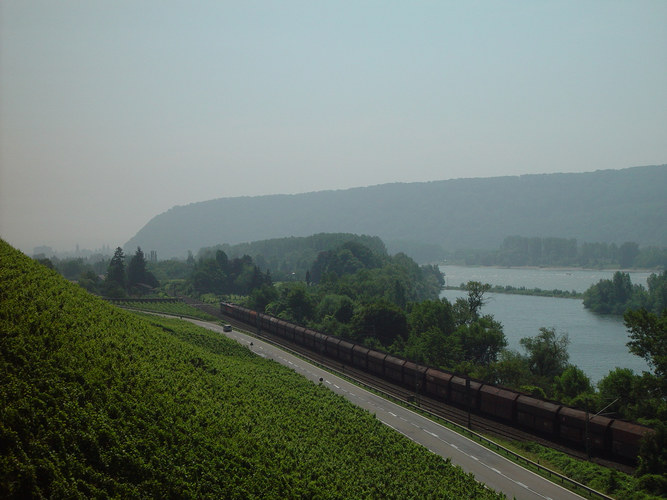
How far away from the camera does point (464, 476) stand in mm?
28750

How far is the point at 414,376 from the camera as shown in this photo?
50625 millimetres

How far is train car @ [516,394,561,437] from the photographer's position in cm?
3759

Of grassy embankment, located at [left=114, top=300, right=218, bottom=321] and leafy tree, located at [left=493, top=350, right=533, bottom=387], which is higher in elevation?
grassy embankment, located at [left=114, top=300, right=218, bottom=321]

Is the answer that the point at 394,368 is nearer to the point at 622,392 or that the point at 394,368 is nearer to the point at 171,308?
the point at 622,392

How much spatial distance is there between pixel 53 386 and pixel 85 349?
466cm

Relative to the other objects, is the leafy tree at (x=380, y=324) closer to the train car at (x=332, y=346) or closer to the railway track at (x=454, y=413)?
the train car at (x=332, y=346)

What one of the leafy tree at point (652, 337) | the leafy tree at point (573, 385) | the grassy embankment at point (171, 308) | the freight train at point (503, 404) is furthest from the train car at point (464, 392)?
the grassy embankment at point (171, 308)

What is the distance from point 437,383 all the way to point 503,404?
752 centimetres

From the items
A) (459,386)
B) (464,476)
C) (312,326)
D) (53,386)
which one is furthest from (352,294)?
(53,386)

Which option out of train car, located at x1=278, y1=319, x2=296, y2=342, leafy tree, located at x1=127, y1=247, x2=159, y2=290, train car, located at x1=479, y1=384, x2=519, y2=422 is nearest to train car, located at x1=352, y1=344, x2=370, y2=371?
train car, located at x1=278, y1=319, x2=296, y2=342

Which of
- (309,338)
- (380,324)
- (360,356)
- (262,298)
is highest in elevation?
(262,298)

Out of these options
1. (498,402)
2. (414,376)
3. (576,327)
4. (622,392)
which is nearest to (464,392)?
(498,402)

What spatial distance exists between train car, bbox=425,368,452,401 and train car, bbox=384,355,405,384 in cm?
380

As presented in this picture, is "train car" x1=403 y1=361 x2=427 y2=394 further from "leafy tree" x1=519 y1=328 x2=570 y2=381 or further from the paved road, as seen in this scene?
"leafy tree" x1=519 y1=328 x2=570 y2=381
